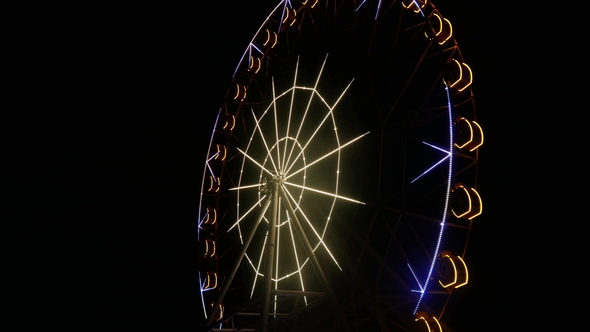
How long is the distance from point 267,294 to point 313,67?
5.43 m

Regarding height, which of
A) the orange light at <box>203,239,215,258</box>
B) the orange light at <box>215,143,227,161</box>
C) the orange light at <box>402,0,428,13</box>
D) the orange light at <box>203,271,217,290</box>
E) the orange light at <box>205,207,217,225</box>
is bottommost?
the orange light at <box>203,271,217,290</box>

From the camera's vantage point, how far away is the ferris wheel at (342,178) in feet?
26.4

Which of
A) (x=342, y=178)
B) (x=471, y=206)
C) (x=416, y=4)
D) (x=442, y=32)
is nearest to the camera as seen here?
(x=471, y=206)

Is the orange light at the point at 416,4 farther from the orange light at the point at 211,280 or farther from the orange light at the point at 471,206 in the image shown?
the orange light at the point at 211,280

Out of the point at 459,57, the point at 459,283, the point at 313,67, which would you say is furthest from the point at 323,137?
the point at 459,283

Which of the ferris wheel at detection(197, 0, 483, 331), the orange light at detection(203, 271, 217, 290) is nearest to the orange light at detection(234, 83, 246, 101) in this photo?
the ferris wheel at detection(197, 0, 483, 331)

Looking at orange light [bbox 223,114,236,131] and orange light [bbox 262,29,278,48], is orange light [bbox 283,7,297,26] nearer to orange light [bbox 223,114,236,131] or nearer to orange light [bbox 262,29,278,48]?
orange light [bbox 262,29,278,48]

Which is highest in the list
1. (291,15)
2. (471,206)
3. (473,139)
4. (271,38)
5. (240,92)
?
(291,15)

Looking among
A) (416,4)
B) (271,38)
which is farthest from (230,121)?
(416,4)

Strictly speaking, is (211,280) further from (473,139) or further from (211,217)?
(473,139)

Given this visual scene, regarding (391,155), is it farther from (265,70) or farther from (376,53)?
(265,70)

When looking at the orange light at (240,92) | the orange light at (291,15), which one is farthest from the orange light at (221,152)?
the orange light at (291,15)

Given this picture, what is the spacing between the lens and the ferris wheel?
8.04 m

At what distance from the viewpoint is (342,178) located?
10.7 m
